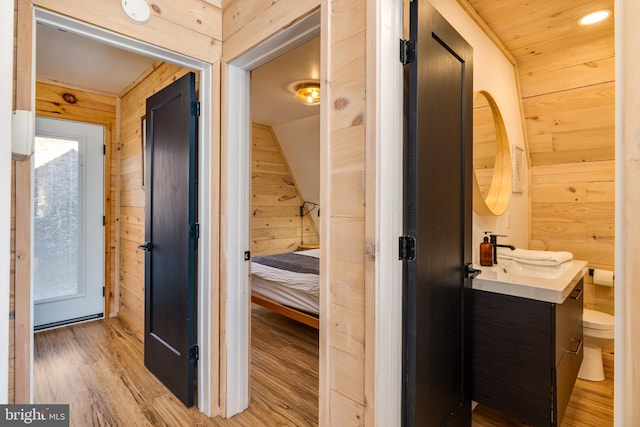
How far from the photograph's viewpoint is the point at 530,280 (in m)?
1.66

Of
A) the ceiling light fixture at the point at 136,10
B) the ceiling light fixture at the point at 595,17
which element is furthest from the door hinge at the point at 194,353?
the ceiling light fixture at the point at 595,17

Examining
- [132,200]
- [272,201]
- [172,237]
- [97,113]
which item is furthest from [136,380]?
[272,201]

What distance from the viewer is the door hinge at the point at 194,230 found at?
1.98 meters

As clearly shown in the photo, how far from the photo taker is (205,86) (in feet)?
6.37

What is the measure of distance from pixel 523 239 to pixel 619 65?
2502mm

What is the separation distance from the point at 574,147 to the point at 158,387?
3.67 metres

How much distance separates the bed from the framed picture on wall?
181 centimetres

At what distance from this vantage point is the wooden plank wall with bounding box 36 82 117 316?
10.5 feet

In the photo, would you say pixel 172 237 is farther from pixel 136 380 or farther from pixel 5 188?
pixel 5 188

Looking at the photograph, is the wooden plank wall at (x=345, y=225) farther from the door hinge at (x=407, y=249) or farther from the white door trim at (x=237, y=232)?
the white door trim at (x=237, y=232)

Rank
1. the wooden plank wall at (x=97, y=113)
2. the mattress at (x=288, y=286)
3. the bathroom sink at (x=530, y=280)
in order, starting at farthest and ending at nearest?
the wooden plank wall at (x=97, y=113) < the mattress at (x=288, y=286) < the bathroom sink at (x=530, y=280)

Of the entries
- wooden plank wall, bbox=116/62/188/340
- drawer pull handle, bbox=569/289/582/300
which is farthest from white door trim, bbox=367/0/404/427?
wooden plank wall, bbox=116/62/188/340

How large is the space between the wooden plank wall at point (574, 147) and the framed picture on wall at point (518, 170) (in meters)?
0.26

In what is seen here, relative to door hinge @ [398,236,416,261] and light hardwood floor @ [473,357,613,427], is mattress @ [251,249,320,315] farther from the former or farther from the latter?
door hinge @ [398,236,416,261]
